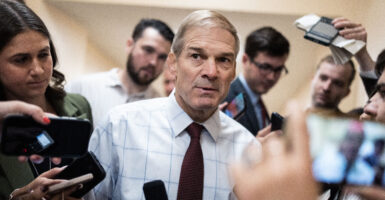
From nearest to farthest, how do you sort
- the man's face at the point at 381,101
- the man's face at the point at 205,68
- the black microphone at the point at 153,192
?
the black microphone at the point at 153,192 < the man's face at the point at 381,101 < the man's face at the point at 205,68

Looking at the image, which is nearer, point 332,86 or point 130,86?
point 332,86

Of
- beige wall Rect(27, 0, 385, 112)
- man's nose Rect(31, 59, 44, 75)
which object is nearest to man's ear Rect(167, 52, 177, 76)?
man's nose Rect(31, 59, 44, 75)

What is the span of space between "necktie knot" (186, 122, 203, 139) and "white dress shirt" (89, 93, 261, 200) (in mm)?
14

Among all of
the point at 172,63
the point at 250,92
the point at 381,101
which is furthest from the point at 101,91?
the point at 381,101

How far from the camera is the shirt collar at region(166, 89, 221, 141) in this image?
1.23 metres

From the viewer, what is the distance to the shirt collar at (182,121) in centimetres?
123

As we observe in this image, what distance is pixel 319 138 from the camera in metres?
0.77

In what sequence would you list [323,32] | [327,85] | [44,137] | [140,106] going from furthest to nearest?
[327,85]
[323,32]
[140,106]
[44,137]

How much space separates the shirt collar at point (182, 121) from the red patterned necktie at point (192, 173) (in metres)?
0.06

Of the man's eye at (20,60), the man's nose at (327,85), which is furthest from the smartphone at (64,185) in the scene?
the man's nose at (327,85)

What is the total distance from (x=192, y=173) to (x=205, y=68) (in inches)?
12.7

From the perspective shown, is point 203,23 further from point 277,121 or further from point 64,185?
point 64,185

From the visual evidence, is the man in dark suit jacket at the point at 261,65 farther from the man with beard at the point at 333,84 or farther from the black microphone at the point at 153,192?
the black microphone at the point at 153,192

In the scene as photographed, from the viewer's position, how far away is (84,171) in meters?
0.91
